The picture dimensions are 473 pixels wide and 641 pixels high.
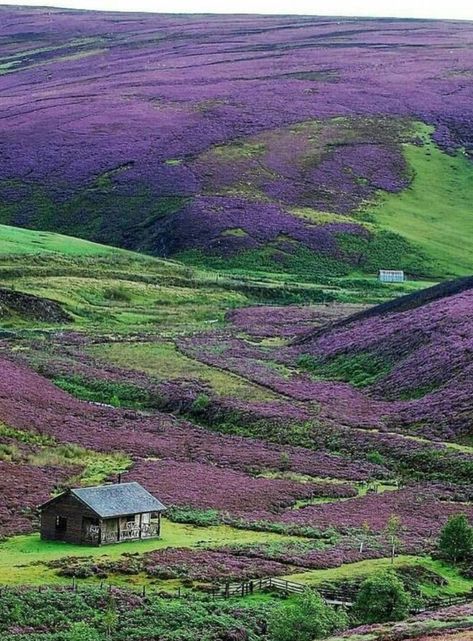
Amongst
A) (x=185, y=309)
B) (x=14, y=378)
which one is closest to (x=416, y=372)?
(x=14, y=378)

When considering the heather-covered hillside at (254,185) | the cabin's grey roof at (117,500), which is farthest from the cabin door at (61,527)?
the heather-covered hillside at (254,185)

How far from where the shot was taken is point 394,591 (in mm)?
44562

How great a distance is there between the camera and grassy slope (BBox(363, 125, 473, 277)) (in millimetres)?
Result: 157500

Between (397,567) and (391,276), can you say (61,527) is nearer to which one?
(397,567)

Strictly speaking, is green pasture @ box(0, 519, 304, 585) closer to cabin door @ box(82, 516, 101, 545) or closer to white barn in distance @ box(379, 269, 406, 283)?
cabin door @ box(82, 516, 101, 545)

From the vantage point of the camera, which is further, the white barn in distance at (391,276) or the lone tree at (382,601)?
the white barn in distance at (391,276)

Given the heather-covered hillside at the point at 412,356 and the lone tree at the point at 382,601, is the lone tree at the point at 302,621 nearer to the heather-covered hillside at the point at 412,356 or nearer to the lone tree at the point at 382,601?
the lone tree at the point at 382,601

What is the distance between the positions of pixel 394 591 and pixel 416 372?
152ft

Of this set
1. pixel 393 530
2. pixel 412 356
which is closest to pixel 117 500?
pixel 393 530

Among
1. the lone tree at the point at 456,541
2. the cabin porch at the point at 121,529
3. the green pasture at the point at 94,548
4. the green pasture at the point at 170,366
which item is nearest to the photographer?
the green pasture at the point at 94,548

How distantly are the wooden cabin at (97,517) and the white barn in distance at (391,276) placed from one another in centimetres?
9489

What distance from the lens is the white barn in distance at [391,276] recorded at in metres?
148

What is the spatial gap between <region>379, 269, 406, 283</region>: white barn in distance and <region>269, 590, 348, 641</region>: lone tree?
106661mm

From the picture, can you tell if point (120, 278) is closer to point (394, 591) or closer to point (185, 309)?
point (185, 309)
